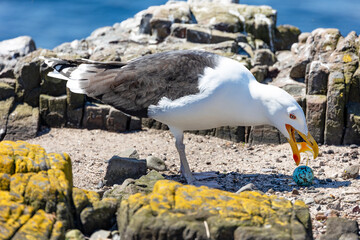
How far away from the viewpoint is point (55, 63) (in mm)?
7266

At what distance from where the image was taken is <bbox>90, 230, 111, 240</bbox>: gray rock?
13.3ft

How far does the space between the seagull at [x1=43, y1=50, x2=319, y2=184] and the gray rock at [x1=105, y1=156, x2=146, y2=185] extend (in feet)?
2.11

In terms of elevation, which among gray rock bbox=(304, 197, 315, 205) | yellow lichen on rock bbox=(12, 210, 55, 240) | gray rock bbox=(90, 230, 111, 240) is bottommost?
gray rock bbox=(90, 230, 111, 240)

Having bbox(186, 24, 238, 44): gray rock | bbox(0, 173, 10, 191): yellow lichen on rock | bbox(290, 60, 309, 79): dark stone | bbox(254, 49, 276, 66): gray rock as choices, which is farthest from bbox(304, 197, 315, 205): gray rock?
bbox(186, 24, 238, 44): gray rock

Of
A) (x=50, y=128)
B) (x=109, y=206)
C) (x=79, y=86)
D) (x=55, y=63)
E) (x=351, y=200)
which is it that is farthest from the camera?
(x=50, y=128)

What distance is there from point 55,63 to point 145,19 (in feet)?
25.5

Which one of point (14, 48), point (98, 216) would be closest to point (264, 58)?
point (14, 48)

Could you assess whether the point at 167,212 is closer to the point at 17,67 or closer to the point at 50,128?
the point at 50,128

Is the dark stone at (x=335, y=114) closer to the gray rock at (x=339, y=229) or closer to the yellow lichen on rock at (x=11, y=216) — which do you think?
the gray rock at (x=339, y=229)

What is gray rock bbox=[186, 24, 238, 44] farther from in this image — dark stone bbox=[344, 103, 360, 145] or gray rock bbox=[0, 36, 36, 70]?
dark stone bbox=[344, 103, 360, 145]

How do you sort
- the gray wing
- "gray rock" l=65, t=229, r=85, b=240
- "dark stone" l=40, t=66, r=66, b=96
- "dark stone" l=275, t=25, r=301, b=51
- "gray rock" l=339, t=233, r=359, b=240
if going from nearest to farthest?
"gray rock" l=65, t=229, r=85, b=240, "gray rock" l=339, t=233, r=359, b=240, the gray wing, "dark stone" l=40, t=66, r=66, b=96, "dark stone" l=275, t=25, r=301, b=51

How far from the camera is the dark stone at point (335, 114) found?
8156mm


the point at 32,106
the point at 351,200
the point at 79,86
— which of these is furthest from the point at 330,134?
the point at 32,106

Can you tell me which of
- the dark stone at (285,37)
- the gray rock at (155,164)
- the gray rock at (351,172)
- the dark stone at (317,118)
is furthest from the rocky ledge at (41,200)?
the dark stone at (285,37)
